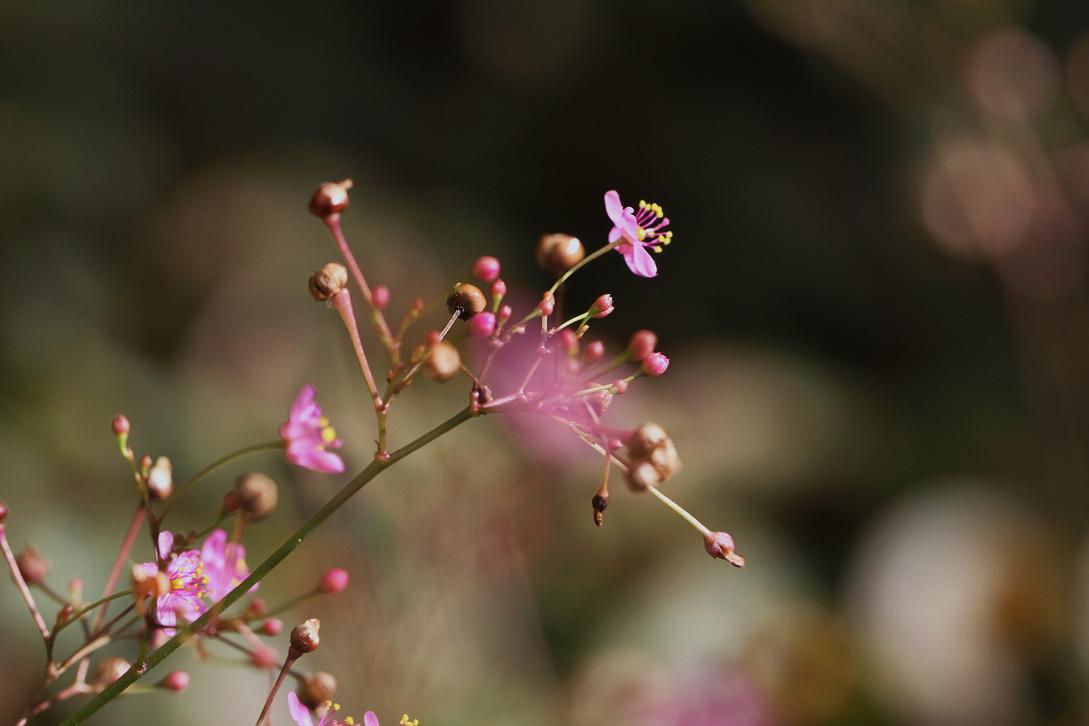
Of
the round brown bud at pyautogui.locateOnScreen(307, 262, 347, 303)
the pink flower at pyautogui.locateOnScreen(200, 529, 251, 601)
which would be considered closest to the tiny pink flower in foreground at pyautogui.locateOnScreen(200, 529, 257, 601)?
the pink flower at pyautogui.locateOnScreen(200, 529, 251, 601)

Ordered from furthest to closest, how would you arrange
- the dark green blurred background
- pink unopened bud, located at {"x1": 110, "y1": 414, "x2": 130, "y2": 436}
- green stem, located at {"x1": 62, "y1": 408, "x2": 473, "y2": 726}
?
the dark green blurred background < pink unopened bud, located at {"x1": 110, "y1": 414, "x2": 130, "y2": 436} < green stem, located at {"x1": 62, "y1": 408, "x2": 473, "y2": 726}

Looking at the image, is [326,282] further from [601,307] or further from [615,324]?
[615,324]

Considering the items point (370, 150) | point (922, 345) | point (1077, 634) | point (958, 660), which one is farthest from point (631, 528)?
point (370, 150)

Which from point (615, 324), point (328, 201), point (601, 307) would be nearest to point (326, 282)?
point (328, 201)

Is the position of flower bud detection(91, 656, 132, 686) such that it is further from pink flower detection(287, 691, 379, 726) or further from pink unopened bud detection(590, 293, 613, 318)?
pink unopened bud detection(590, 293, 613, 318)

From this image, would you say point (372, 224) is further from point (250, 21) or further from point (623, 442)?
point (623, 442)

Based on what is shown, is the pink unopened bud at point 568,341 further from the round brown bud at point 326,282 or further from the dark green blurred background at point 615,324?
the dark green blurred background at point 615,324
